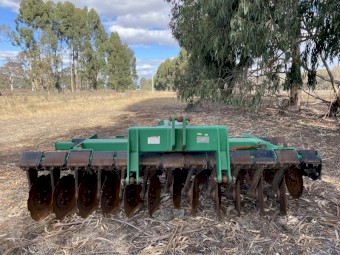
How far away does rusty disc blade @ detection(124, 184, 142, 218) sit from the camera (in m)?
3.61

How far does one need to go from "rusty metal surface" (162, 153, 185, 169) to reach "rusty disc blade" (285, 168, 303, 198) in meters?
1.42

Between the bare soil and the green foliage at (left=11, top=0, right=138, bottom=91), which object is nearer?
the bare soil

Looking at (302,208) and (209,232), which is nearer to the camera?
(209,232)

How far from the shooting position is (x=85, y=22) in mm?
39219

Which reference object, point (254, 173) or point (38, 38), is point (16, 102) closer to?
point (38, 38)

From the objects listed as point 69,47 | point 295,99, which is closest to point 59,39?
point 69,47

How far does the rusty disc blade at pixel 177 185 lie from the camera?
3.73 meters

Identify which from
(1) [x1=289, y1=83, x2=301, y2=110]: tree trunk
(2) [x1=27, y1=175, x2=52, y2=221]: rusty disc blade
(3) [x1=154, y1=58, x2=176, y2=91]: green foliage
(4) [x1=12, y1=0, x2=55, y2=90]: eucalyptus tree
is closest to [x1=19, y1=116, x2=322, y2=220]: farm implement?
(2) [x1=27, y1=175, x2=52, y2=221]: rusty disc blade

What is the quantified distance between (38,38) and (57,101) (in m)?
12.5

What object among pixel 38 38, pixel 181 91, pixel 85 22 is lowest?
pixel 181 91

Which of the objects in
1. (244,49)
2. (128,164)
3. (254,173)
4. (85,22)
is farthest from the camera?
(85,22)

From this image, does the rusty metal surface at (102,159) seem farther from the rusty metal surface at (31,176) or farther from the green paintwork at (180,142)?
the rusty metal surface at (31,176)

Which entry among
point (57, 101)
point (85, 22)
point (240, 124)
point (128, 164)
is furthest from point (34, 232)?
point (85, 22)

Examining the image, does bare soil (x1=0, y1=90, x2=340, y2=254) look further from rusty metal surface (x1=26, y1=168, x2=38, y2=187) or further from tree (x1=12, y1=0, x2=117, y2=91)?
tree (x1=12, y1=0, x2=117, y2=91)
